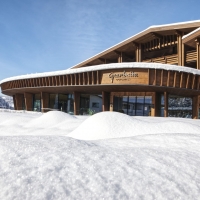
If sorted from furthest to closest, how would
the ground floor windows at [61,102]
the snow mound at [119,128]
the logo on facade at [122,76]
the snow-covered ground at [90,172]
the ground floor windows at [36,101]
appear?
the ground floor windows at [36,101], the ground floor windows at [61,102], the logo on facade at [122,76], the snow mound at [119,128], the snow-covered ground at [90,172]

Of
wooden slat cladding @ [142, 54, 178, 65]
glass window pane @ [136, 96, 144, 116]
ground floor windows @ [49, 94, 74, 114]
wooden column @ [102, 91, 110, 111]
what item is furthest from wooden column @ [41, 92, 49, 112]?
wooden slat cladding @ [142, 54, 178, 65]

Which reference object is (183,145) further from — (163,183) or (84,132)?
(84,132)

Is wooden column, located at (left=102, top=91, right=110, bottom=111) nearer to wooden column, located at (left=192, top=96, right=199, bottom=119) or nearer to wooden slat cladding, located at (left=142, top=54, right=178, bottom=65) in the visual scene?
wooden slat cladding, located at (left=142, top=54, right=178, bottom=65)

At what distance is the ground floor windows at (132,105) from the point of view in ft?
82.1

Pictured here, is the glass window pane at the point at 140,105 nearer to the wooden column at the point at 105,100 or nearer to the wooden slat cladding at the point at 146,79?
the wooden column at the point at 105,100

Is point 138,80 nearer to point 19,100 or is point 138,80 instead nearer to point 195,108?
point 195,108

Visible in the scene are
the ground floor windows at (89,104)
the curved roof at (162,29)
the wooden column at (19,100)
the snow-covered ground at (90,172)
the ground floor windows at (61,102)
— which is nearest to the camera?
the snow-covered ground at (90,172)

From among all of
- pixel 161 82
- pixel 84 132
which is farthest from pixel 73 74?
pixel 84 132

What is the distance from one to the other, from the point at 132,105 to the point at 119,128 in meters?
20.1

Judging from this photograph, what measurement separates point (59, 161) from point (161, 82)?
17267mm

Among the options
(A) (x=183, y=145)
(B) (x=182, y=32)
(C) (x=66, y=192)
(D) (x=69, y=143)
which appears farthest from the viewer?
(B) (x=182, y=32)

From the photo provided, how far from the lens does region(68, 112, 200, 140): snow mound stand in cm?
611

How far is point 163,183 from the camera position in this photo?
2170 mm

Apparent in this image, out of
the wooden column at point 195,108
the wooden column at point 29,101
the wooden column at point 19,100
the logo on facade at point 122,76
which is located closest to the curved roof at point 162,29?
the wooden column at point 195,108
